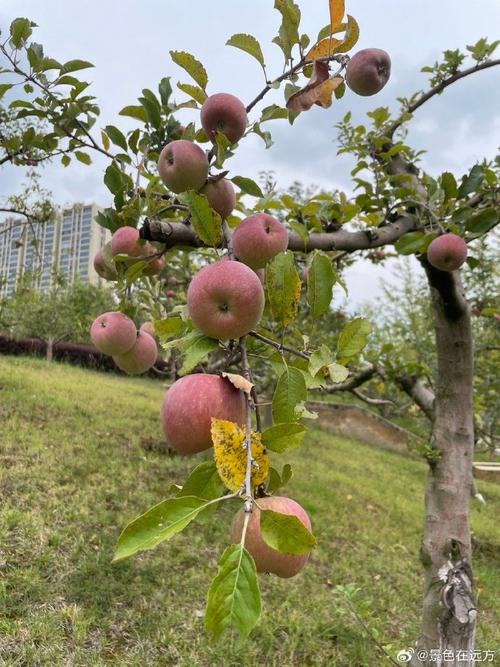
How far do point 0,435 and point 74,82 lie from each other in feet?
11.7

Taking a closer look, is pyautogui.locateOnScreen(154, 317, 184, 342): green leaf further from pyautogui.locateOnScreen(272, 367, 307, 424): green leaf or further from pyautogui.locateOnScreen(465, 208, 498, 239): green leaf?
pyautogui.locateOnScreen(465, 208, 498, 239): green leaf

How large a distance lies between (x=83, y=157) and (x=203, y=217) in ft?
4.41

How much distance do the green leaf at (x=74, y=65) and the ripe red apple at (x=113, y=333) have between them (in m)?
0.91

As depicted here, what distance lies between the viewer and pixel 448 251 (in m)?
1.56

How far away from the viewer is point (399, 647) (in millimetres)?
2553

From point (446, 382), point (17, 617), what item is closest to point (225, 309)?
point (446, 382)

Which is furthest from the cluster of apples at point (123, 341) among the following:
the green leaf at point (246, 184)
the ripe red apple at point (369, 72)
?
the ripe red apple at point (369, 72)

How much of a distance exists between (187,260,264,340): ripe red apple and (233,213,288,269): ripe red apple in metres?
0.10

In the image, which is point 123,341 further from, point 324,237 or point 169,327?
point 324,237

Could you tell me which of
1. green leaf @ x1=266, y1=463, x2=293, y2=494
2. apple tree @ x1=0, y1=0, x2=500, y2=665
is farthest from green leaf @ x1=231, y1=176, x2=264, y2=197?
green leaf @ x1=266, y1=463, x2=293, y2=494

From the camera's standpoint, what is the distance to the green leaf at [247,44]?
2.55 ft

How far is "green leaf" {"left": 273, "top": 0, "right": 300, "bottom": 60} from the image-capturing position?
72 cm

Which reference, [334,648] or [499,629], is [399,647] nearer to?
[334,648]

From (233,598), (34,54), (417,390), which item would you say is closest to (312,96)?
(233,598)
